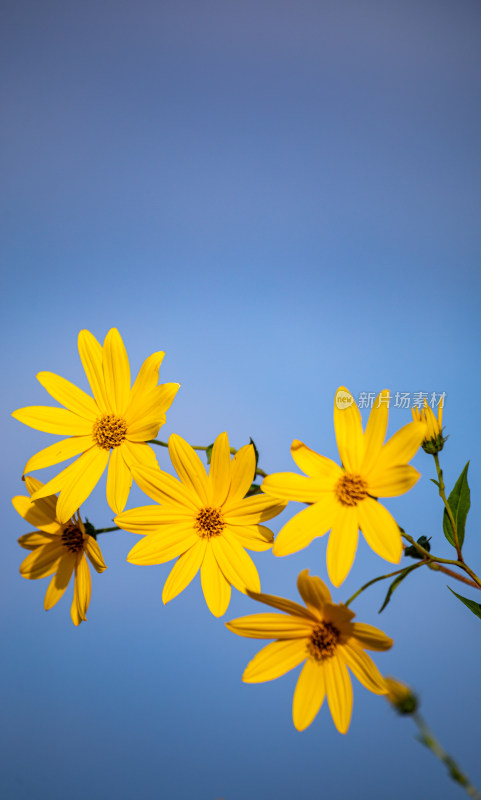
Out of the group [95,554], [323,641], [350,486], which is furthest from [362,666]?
[95,554]

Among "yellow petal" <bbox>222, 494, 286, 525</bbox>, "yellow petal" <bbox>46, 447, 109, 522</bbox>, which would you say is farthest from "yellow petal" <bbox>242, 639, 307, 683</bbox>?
"yellow petal" <bbox>46, 447, 109, 522</bbox>

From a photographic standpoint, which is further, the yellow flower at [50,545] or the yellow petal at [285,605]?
the yellow flower at [50,545]

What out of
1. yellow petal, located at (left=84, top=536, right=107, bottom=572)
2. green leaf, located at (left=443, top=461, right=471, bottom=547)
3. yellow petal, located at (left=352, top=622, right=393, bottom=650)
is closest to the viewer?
yellow petal, located at (left=352, top=622, right=393, bottom=650)

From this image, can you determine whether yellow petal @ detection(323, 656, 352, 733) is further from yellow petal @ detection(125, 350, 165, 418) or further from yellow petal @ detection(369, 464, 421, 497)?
yellow petal @ detection(125, 350, 165, 418)

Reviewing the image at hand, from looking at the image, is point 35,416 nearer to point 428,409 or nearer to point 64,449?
point 64,449

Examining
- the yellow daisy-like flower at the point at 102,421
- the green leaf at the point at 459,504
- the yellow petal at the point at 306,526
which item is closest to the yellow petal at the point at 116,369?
the yellow daisy-like flower at the point at 102,421

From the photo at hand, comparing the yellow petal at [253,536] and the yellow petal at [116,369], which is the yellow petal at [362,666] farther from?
the yellow petal at [116,369]

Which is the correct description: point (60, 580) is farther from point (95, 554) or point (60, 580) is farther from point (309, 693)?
point (309, 693)
